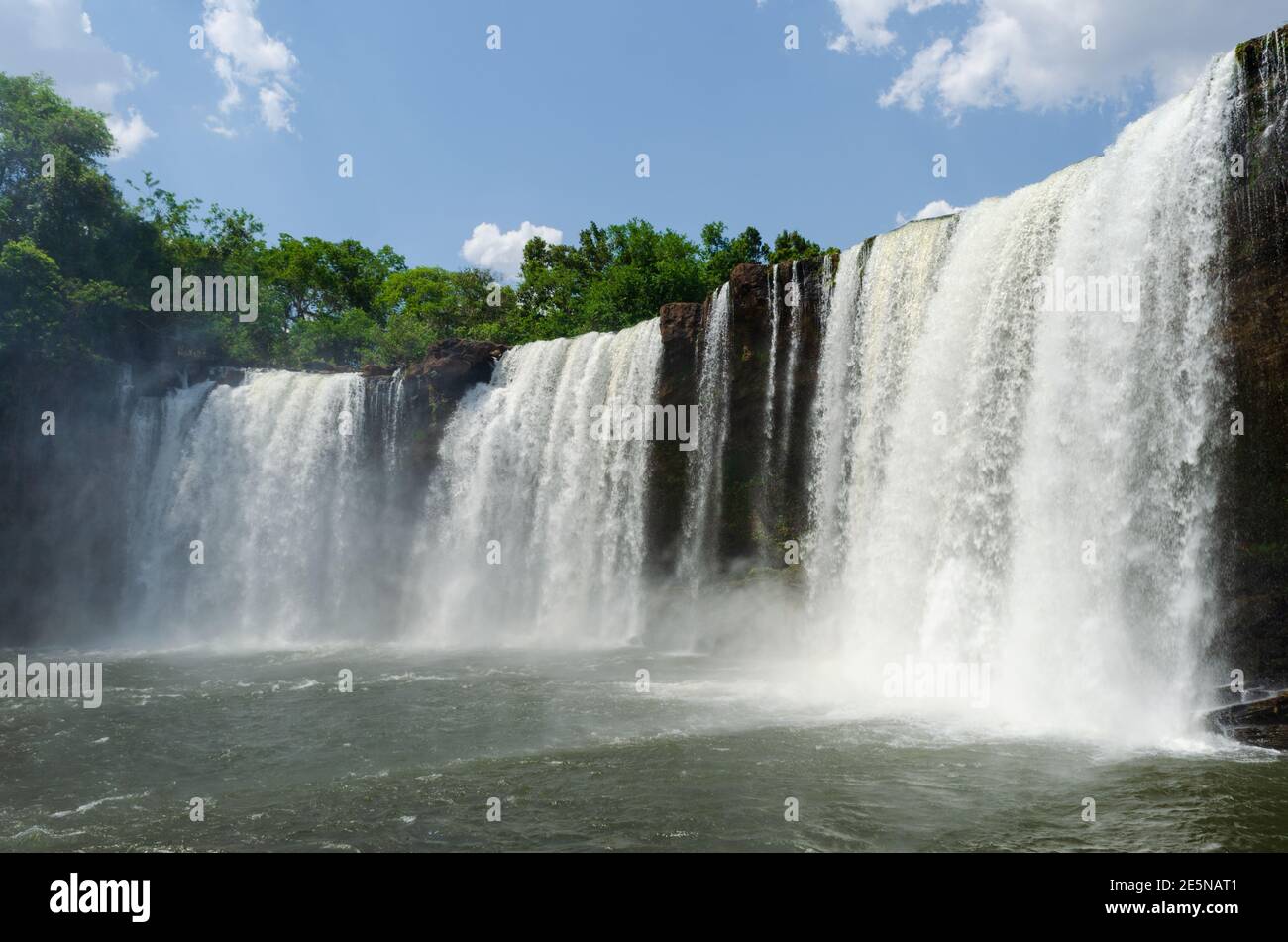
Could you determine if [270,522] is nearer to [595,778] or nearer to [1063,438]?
[595,778]

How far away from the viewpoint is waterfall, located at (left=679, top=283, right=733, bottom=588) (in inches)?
779

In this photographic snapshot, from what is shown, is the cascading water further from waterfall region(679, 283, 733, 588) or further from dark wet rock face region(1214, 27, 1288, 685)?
dark wet rock face region(1214, 27, 1288, 685)

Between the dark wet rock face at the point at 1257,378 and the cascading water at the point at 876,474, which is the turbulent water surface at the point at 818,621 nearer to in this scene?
the cascading water at the point at 876,474

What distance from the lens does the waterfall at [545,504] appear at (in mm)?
21109

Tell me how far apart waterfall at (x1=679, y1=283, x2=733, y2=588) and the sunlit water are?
223 inches

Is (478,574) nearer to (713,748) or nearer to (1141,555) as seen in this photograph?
(713,748)

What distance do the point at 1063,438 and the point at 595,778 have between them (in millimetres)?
8166

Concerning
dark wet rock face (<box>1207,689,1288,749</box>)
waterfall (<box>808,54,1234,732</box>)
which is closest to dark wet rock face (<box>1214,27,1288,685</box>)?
waterfall (<box>808,54,1234,732</box>)

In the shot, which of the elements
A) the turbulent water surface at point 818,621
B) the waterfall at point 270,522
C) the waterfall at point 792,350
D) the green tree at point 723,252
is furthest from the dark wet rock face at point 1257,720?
the green tree at point 723,252

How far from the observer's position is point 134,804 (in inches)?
355

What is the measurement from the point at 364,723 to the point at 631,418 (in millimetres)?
10669
